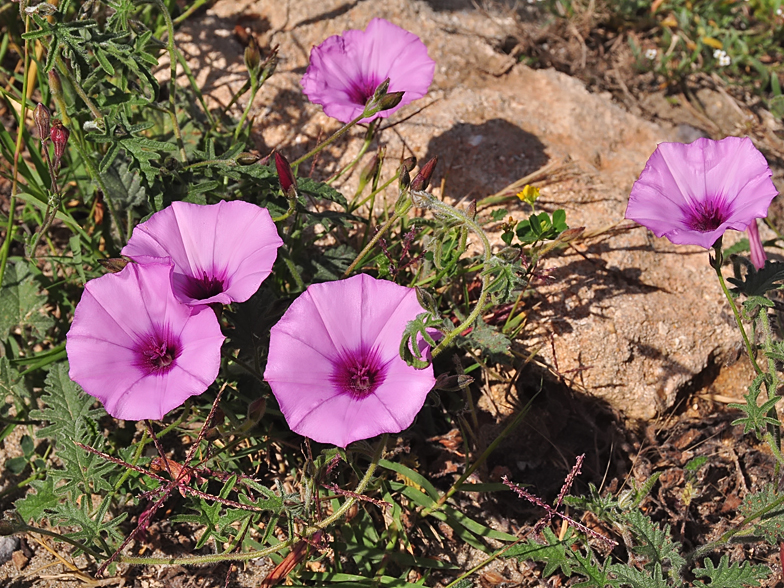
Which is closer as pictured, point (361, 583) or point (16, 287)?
point (361, 583)

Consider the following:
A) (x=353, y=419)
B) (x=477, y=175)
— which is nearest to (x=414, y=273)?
(x=477, y=175)

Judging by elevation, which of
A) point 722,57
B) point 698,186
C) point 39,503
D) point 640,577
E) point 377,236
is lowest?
point 640,577

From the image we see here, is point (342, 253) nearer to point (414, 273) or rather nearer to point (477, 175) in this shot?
point (414, 273)

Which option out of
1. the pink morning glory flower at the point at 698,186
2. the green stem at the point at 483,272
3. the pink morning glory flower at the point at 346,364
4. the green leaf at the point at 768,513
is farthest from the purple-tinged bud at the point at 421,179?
the green leaf at the point at 768,513

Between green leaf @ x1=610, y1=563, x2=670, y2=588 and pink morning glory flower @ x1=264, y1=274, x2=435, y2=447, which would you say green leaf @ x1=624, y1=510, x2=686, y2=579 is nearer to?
green leaf @ x1=610, y1=563, x2=670, y2=588

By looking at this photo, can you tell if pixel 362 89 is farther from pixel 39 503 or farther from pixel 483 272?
pixel 39 503

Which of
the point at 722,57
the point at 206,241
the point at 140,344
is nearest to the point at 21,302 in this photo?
the point at 140,344
